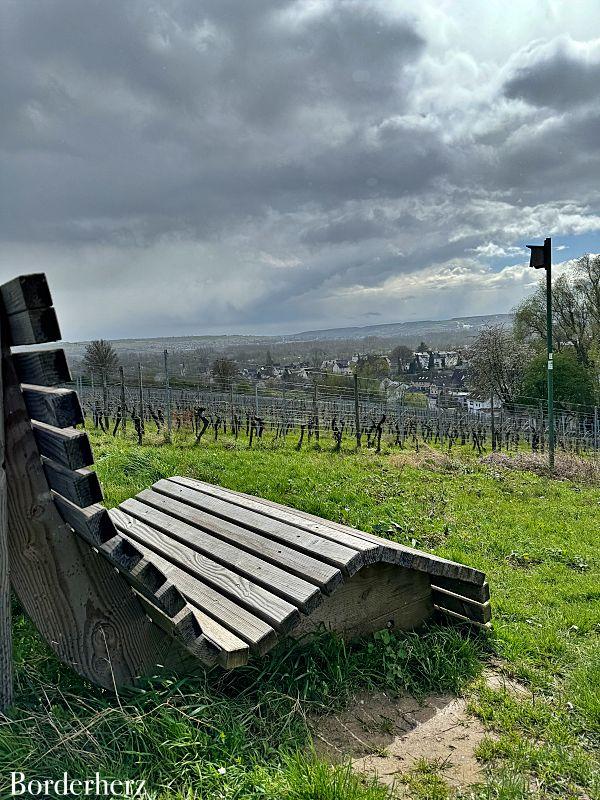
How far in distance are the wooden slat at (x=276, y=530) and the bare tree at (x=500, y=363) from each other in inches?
1408

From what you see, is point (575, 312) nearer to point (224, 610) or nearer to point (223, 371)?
point (223, 371)

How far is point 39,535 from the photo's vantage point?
7.38 ft

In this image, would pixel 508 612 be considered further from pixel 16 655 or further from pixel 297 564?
pixel 16 655

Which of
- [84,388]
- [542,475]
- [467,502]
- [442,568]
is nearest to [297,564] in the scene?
[442,568]

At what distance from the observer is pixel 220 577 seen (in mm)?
3082

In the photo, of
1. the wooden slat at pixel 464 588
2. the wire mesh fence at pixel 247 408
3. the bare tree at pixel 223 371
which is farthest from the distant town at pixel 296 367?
the wooden slat at pixel 464 588

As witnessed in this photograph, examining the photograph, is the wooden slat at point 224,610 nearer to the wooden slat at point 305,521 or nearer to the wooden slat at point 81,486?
the wooden slat at point 81,486

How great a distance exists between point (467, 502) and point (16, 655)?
5922mm

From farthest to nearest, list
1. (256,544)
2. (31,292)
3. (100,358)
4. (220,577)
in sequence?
(100,358) < (256,544) < (220,577) < (31,292)

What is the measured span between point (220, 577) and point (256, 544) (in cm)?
34

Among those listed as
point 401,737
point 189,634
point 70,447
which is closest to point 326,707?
point 401,737

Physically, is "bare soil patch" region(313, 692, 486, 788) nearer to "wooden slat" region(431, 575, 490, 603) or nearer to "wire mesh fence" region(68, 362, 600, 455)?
"wooden slat" region(431, 575, 490, 603)

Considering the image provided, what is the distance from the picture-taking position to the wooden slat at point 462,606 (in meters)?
3.38

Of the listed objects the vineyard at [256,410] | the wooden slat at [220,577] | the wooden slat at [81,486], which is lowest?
the vineyard at [256,410]
